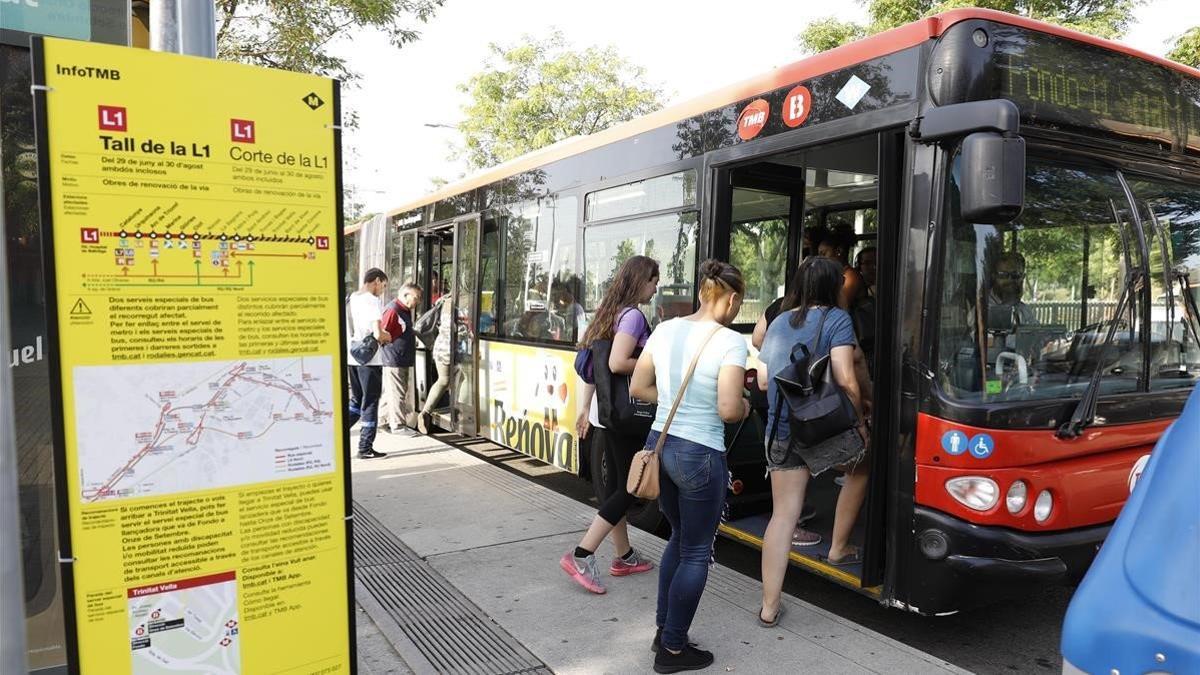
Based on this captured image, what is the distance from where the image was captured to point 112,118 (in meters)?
2.18

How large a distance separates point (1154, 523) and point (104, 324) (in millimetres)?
2483

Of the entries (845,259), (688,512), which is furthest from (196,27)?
(845,259)

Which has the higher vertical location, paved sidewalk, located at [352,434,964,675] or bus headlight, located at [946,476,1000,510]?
bus headlight, located at [946,476,1000,510]

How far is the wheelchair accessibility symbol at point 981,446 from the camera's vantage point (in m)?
3.51

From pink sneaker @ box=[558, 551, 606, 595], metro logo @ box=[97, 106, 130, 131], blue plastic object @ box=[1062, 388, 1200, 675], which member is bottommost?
pink sneaker @ box=[558, 551, 606, 595]

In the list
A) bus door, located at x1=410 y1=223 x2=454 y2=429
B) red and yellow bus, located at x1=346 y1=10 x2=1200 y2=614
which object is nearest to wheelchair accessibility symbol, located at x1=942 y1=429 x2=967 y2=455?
red and yellow bus, located at x1=346 y1=10 x2=1200 y2=614

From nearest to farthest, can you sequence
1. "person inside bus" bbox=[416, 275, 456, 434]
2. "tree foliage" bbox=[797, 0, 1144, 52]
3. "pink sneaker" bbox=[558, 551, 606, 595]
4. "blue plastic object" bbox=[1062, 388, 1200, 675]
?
1. "blue plastic object" bbox=[1062, 388, 1200, 675]
2. "pink sneaker" bbox=[558, 551, 606, 595]
3. "person inside bus" bbox=[416, 275, 456, 434]
4. "tree foliage" bbox=[797, 0, 1144, 52]

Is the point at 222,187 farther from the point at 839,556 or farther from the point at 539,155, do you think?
the point at 539,155

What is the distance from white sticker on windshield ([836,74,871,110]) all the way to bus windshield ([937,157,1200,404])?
71cm

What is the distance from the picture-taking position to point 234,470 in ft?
7.94

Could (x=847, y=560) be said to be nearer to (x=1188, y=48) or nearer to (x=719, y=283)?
(x=719, y=283)

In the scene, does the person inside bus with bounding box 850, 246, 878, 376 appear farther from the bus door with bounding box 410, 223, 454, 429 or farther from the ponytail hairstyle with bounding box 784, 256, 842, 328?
the bus door with bounding box 410, 223, 454, 429

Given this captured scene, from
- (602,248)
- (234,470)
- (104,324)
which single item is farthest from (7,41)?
(602,248)

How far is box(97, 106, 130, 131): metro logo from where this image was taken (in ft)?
7.12
